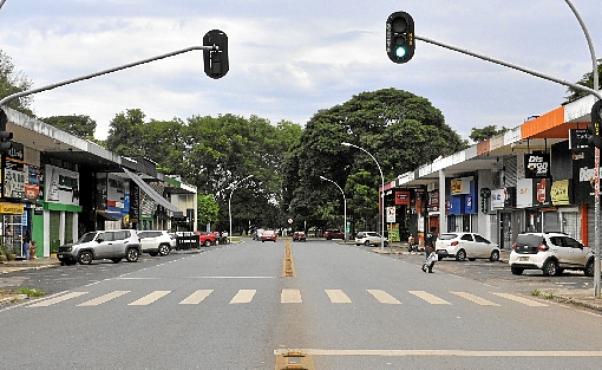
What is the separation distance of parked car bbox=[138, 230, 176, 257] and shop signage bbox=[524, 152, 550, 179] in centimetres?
2220

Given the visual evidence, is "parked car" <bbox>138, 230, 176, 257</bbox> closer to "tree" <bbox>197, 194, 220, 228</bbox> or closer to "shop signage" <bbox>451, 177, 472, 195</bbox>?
"shop signage" <bbox>451, 177, 472, 195</bbox>

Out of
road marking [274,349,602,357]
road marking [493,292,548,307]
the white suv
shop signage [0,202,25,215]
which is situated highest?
shop signage [0,202,25,215]

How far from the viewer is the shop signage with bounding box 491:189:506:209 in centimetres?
5029

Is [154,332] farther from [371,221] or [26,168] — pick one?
[371,221]

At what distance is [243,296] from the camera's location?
20.2 m

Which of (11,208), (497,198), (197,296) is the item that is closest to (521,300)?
(197,296)

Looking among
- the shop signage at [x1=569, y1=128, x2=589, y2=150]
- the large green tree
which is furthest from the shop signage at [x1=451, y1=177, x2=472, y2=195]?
the shop signage at [x1=569, y1=128, x2=589, y2=150]

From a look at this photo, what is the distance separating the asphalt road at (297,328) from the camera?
10.4m

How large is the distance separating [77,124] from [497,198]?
77.3m

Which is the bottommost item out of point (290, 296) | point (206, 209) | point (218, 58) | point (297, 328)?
point (290, 296)

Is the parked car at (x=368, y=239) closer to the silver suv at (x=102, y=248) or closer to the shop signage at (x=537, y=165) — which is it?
the shop signage at (x=537, y=165)

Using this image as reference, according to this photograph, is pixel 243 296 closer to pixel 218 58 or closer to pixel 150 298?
pixel 150 298

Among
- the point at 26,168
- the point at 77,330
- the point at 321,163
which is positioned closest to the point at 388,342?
the point at 77,330

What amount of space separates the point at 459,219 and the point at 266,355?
5317cm
